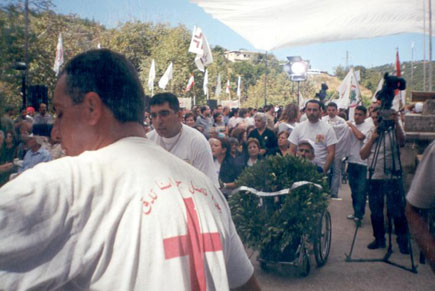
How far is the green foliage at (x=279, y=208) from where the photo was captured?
5.19 metres

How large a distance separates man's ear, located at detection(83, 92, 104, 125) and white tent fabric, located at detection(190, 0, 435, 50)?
3.56 metres

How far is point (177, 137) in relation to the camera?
454cm

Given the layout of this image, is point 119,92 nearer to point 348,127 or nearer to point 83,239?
point 83,239

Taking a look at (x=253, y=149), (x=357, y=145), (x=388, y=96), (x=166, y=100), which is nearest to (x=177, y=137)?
(x=166, y=100)

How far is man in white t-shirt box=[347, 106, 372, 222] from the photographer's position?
26.2ft

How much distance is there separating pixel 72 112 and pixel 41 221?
14.6 inches

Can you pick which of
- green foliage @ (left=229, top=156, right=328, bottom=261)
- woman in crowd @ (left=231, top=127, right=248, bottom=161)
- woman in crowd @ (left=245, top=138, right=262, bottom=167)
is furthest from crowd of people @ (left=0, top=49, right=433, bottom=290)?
woman in crowd @ (left=245, top=138, right=262, bottom=167)

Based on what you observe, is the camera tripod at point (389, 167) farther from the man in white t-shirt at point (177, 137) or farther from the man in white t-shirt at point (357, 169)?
the man in white t-shirt at point (177, 137)

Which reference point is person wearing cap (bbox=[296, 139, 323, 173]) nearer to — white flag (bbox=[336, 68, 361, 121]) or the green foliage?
the green foliage

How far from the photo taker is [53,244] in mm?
1062

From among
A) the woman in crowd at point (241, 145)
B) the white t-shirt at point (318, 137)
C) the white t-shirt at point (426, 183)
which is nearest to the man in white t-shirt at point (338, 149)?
the white t-shirt at point (318, 137)

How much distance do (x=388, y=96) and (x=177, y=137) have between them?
9.03 feet

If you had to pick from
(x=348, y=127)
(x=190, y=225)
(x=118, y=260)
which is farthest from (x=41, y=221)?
(x=348, y=127)

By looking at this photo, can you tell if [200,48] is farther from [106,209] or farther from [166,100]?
[106,209]
